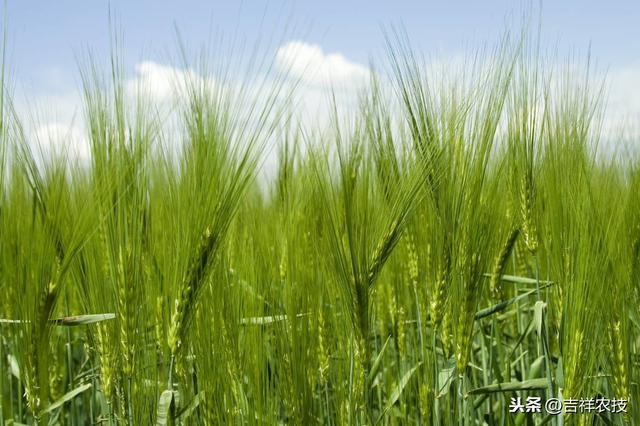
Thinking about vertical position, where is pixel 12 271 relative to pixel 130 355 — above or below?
above

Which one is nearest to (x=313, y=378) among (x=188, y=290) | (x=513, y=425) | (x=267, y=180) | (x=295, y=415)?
(x=295, y=415)

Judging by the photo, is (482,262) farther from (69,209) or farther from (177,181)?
(69,209)

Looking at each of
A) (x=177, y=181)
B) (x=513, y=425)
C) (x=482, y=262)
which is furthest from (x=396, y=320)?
(x=177, y=181)

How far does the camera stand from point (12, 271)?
138cm

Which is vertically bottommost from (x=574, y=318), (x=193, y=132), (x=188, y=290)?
(x=574, y=318)

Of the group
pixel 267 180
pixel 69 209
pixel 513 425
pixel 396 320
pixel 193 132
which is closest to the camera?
pixel 193 132

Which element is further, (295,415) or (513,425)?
(513,425)

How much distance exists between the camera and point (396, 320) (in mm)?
1997

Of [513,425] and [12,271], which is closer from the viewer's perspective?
[12,271]

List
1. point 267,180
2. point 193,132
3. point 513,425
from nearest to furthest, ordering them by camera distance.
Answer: point 193,132
point 513,425
point 267,180

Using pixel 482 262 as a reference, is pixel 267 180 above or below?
above

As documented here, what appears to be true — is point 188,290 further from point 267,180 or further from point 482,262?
point 267,180

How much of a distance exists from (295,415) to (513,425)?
684 mm

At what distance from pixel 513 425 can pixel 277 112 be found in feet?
3.34
